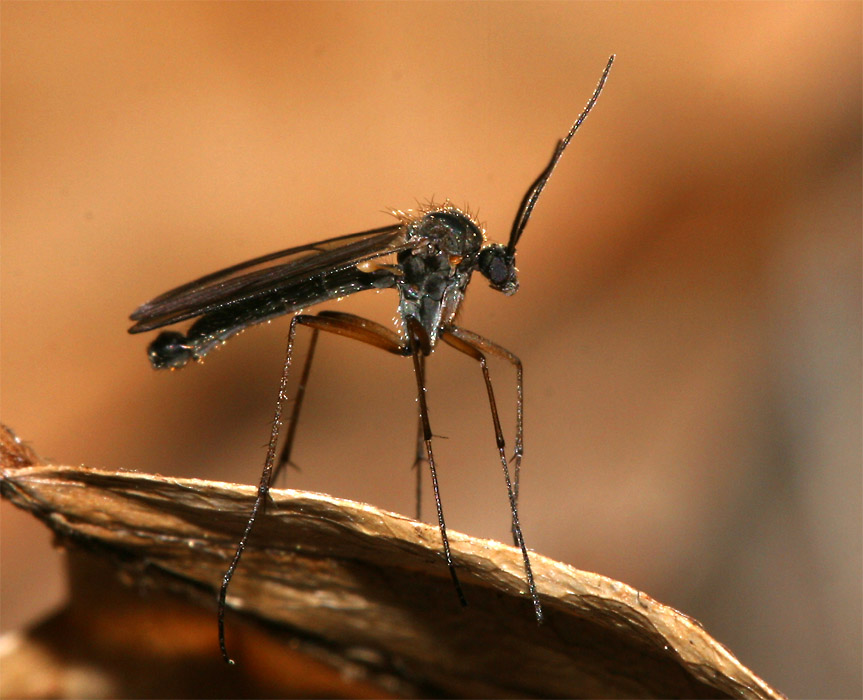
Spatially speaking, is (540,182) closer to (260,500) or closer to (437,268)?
(437,268)

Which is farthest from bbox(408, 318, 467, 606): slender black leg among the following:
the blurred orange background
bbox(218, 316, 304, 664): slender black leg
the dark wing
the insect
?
the blurred orange background

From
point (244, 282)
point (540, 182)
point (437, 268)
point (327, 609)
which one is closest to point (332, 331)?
Answer: point (244, 282)

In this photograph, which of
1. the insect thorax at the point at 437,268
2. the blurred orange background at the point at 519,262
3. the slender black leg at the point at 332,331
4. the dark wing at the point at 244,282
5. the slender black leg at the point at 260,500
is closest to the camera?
the slender black leg at the point at 260,500

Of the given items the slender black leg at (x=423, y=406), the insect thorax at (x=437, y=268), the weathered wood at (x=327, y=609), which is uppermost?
the insect thorax at (x=437, y=268)

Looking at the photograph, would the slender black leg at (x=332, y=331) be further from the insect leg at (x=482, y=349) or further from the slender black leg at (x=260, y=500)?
the insect leg at (x=482, y=349)

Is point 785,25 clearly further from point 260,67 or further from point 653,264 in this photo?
point 260,67

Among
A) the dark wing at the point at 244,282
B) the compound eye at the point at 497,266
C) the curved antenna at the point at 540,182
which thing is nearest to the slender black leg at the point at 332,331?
the dark wing at the point at 244,282

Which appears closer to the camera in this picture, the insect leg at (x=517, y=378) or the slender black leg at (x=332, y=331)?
the slender black leg at (x=332, y=331)
